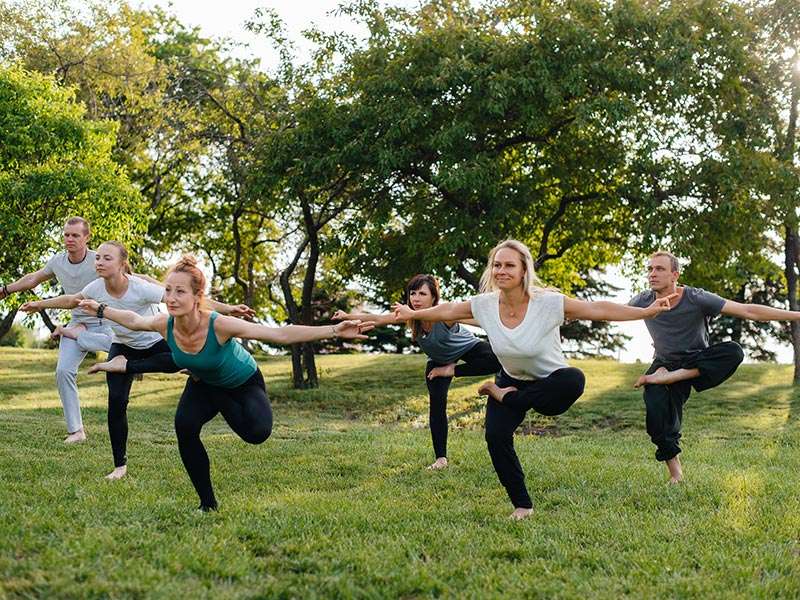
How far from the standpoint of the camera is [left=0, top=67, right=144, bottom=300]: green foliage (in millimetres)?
22141

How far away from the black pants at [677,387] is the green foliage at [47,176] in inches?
661

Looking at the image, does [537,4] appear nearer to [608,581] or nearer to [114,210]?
[114,210]

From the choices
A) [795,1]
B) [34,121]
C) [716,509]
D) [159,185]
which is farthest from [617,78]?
[159,185]

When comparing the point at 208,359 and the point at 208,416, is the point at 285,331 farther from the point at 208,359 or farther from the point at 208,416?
the point at 208,416

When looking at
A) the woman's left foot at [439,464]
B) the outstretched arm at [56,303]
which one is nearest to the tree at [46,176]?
the outstretched arm at [56,303]

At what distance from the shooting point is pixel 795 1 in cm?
2505

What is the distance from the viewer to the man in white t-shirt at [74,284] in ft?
34.5

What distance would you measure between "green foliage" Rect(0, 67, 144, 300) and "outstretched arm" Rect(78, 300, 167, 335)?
14992 mm

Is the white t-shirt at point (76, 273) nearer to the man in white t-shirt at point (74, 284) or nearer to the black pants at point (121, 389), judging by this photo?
the man in white t-shirt at point (74, 284)

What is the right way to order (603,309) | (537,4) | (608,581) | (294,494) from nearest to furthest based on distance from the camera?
1. (608,581)
2. (603,309)
3. (294,494)
4. (537,4)

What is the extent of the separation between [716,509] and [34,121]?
1978 centimetres

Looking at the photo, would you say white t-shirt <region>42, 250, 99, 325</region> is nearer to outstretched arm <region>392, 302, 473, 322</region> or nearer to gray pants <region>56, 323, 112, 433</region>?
gray pants <region>56, 323, 112, 433</region>

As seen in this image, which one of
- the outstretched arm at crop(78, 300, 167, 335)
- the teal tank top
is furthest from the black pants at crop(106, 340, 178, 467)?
the teal tank top

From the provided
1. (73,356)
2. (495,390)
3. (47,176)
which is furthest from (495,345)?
(47,176)
